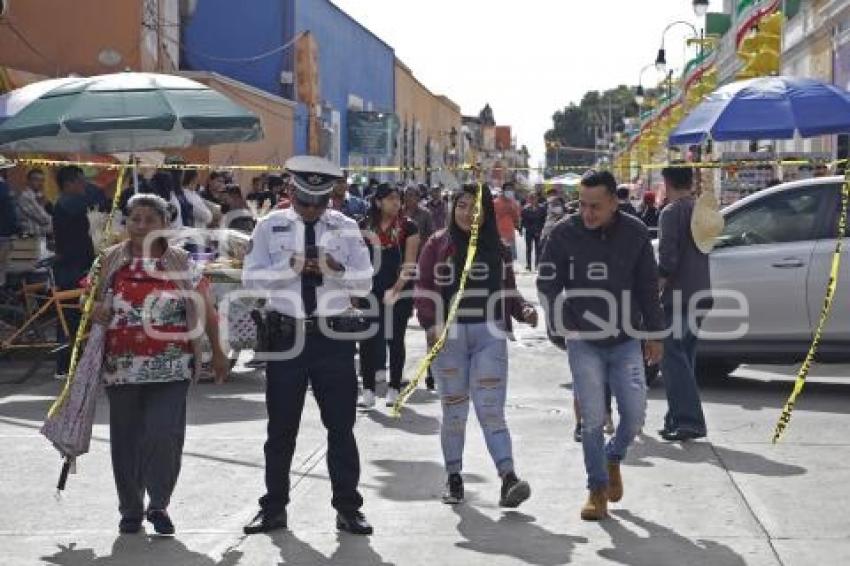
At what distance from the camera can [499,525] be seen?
24.6 ft

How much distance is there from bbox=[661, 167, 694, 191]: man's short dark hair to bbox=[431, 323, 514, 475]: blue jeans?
2491 millimetres

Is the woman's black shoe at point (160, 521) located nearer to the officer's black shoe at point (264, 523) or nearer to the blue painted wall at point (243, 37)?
the officer's black shoe at point (264, 523)

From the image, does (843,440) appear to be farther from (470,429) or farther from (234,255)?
(234,255)

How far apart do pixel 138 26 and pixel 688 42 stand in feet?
58.0

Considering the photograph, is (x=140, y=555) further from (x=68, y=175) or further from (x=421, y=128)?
(x=421, y=128)

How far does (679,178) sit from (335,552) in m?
4.21

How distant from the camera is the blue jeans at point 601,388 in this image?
7.61 metres

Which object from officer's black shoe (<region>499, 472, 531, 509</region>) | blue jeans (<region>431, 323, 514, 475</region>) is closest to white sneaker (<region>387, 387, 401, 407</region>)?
blue jeans (<region>431, 323, 514, 475</region>)

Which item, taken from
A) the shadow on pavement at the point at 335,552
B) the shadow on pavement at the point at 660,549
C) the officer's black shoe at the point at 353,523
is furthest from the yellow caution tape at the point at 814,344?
the shadow on pavement at the point at 335,552

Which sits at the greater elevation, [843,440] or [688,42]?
[688,42]

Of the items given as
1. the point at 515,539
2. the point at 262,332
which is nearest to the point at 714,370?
the point at 515,539

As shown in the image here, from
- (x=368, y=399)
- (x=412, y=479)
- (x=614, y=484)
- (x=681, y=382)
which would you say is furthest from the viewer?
(x=368, y=399)

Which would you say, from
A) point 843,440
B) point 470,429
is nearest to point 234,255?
point 470,429

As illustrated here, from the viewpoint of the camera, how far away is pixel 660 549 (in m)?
6.96
